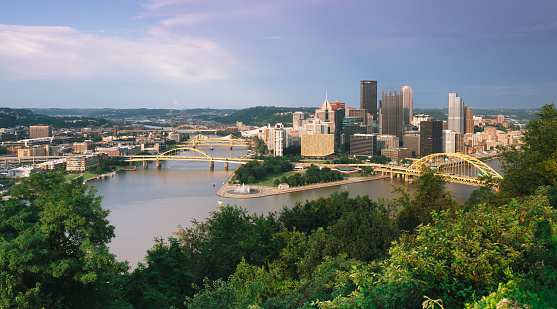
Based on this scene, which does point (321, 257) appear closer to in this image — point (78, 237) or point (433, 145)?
point (78, 237)

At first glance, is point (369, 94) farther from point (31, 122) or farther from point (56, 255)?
Answer: point (56, 255)

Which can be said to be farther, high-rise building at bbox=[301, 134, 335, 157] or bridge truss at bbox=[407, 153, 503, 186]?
high-rise building at bbox=[301, 134, 335, 157]

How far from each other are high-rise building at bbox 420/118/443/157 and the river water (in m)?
8.94

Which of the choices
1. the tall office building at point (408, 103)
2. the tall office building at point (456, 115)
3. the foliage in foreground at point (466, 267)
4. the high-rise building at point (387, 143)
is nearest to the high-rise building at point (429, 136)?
the high-rise building at point (387, 143)

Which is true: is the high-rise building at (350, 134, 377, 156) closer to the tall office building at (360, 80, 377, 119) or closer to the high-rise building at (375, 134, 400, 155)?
the high-rise building at (375, 134, 400, 155)

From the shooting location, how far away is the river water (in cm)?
839

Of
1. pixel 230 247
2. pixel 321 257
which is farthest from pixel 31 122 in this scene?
pixel 321 257

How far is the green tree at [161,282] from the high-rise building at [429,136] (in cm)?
2337

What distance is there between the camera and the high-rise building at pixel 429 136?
25.4 metres

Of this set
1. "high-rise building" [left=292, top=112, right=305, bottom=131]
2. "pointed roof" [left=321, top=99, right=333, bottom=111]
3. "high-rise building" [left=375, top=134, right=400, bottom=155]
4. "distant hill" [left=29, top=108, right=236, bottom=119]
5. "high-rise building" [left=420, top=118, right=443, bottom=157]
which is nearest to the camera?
"high-rise building" [left=420, top=118, right=443, bottom=157]

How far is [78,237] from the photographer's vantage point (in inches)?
136

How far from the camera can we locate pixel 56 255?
3223 millimetres

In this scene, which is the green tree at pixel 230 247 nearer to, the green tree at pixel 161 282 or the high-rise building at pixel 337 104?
the green tree at pixel 161 282

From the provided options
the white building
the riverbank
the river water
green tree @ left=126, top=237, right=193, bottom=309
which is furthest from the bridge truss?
green tree @ left=126, top=237, right=193, bottom=309
